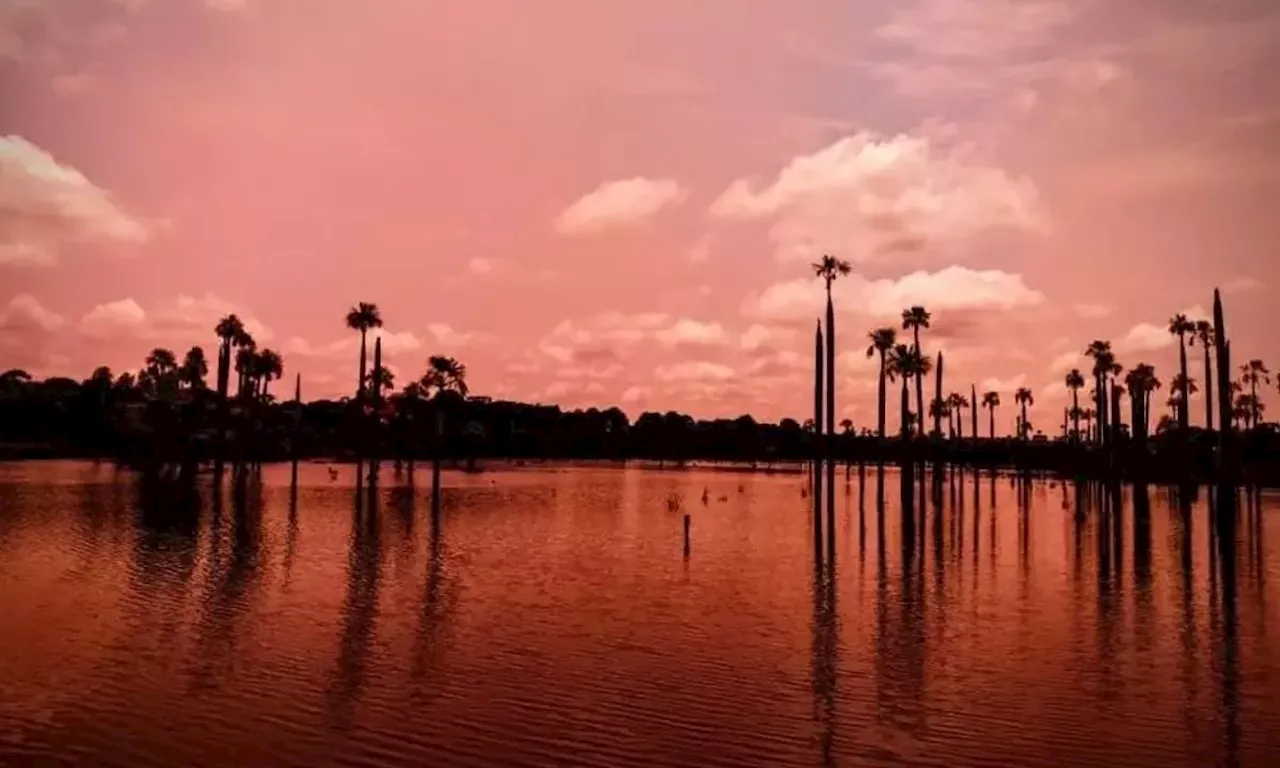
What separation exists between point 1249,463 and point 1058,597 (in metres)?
109

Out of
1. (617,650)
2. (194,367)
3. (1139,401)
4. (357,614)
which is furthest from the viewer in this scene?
(194,367)

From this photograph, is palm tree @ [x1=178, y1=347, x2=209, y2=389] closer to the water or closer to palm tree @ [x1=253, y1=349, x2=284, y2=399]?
palm tree @ [x1=253, y1=349, x2=284, y2=399]

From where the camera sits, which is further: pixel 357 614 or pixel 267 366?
pixel 267 366

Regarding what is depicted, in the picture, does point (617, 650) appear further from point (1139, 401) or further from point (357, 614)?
point (1139, 401)

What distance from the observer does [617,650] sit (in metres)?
21.7

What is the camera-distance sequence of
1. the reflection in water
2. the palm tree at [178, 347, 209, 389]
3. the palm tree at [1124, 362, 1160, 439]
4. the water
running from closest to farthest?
the water → the reflection in water → the palm tree at [1124, 362, 1160, 439] → the palm tree at [178, 347, 209, 389]

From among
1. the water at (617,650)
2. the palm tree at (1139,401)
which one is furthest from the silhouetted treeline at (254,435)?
the water at (617,650)

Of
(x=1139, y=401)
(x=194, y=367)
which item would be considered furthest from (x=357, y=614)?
(x=194, y=367)

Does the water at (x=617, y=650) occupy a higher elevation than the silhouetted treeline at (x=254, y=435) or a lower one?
lower

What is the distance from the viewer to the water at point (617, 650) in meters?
15.0

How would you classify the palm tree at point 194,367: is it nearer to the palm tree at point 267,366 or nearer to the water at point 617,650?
the palm tree at point 267,366

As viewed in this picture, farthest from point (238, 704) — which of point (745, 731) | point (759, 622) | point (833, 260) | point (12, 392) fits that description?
point (12, 392)

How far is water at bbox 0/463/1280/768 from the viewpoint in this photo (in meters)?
15.0

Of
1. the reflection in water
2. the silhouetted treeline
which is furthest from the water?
the silhouetted treeline
